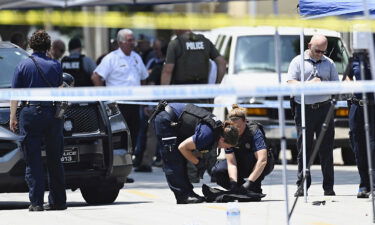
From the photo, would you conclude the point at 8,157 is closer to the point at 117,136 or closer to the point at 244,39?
the point at 117,136

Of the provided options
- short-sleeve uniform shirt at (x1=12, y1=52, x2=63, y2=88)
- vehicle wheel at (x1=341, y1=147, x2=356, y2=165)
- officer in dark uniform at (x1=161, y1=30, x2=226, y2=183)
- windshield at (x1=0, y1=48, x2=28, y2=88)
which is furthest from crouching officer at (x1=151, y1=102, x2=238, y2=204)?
vehicle wheel at (x1=341, y1=147, x2=356, y2=165)

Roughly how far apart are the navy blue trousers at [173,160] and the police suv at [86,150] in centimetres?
66

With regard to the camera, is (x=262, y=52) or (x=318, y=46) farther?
(x=262, y=52)

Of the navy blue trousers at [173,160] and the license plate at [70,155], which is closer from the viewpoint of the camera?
the navy blue trousers at [173,160]

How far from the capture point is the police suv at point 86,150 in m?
11.6

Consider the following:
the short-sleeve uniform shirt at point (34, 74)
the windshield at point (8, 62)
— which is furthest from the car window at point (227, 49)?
the short-sleeve uniform shirt at point (34, 74)

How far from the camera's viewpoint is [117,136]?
12562 millimetres

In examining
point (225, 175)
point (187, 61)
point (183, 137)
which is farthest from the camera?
point (187, 61)

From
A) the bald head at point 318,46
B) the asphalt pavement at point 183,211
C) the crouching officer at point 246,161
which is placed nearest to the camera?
the asphalt pavement at point 183,211

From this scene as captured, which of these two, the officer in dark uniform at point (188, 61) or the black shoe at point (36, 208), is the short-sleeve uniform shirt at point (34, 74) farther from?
the officer in dark uniform at point (188, 61)

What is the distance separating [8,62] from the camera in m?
12.8

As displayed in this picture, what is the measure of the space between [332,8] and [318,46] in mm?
718

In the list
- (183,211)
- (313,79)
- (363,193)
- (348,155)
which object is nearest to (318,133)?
(313,79)

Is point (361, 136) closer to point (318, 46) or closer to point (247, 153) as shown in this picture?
point (318, 46)
